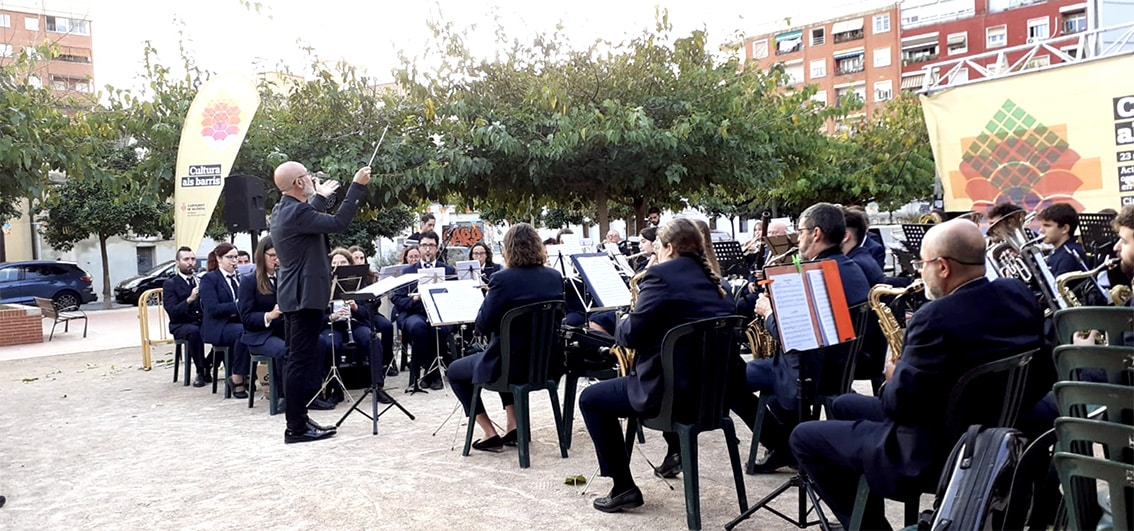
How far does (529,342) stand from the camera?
5.98 meters

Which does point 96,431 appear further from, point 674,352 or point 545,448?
point 674,352

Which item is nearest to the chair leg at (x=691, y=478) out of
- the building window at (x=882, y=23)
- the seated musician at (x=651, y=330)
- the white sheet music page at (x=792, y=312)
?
the seated musician at (x=651, y=330)

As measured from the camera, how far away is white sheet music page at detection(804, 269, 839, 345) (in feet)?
13.9

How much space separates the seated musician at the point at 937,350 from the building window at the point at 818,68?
60.4 metres

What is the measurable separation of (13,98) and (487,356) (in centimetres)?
811

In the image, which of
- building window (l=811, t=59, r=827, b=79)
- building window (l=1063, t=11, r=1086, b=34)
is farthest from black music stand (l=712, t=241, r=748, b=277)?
building window (l=811, t=59, r=827, b=79)

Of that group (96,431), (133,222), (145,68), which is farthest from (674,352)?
(133,222)

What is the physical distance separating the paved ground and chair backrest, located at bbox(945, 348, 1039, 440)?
148 centimetres

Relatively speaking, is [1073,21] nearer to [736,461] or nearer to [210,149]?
[210,149]

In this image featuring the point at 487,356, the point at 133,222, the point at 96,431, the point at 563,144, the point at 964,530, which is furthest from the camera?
the point at 133,222

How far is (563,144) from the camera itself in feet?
42.2

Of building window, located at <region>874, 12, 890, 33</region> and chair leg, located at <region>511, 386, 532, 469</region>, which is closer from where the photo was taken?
chair leg, located at <region>511, 386, 532, 469</region>

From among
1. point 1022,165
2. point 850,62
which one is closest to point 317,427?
point 1022,165

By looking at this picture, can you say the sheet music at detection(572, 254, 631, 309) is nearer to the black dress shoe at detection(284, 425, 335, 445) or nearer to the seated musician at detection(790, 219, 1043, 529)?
the black dress shoe at detection(284, 425, 335, 445)
